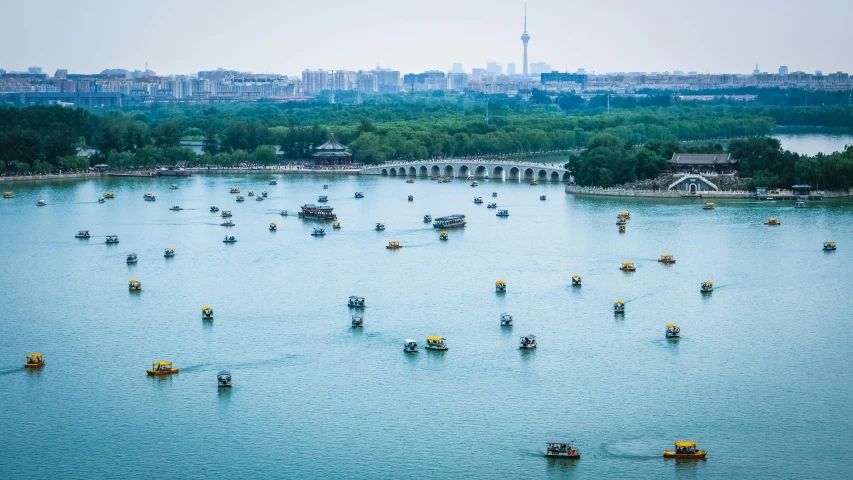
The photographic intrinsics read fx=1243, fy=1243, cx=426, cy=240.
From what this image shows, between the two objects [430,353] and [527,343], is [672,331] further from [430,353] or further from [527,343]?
[430,353]

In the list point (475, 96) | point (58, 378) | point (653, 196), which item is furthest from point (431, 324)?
point (475, 96)

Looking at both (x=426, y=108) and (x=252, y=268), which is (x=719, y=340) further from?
(x=426, y=108)

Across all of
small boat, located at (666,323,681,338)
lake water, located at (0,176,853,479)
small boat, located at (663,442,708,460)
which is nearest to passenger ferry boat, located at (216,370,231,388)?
lake water, located at (0,176,853,479)

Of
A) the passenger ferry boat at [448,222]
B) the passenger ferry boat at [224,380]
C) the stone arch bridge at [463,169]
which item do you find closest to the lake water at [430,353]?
the passenger ferry boat at [224,380]

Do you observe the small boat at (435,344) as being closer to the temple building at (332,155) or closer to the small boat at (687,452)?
the small boat at (687,452)

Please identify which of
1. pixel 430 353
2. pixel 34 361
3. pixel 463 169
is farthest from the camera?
pixel 463 169

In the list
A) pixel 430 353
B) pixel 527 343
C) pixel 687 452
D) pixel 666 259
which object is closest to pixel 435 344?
pixel 430 353

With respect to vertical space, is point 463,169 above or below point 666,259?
above
